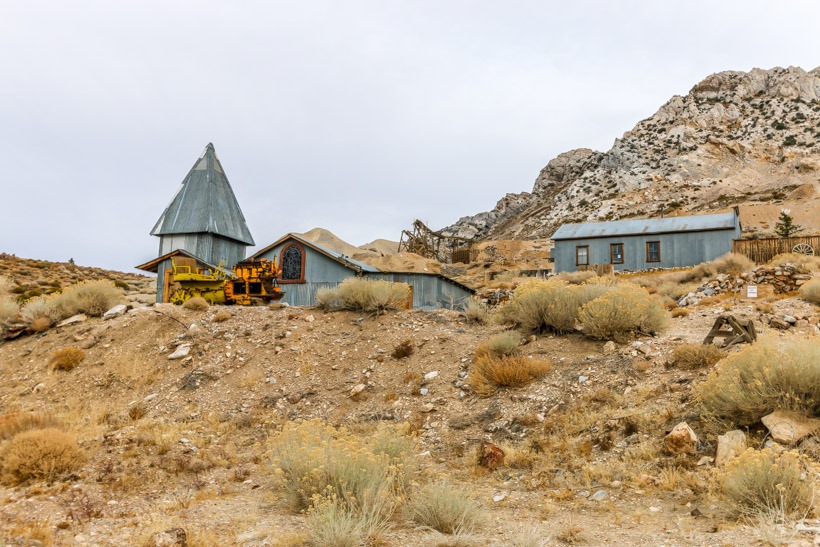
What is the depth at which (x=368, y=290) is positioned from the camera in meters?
15.2

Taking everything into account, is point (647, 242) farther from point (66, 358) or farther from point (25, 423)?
point (25, 423)

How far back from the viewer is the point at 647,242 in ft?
114

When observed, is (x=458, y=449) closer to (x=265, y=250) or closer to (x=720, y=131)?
(x=265, y=250)

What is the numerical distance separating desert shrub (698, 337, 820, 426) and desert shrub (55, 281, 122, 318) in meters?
16.8

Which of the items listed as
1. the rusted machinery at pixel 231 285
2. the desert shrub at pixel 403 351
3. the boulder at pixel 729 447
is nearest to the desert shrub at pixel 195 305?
the rusted machinery at pixel 231 285

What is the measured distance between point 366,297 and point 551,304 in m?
5.52

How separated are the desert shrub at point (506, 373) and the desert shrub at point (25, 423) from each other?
7.51m

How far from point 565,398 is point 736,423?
107 inches

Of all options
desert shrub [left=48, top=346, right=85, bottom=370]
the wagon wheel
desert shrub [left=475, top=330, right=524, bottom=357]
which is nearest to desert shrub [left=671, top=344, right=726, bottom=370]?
desert shrub [left=475, top=330, right=524, bottom=357]

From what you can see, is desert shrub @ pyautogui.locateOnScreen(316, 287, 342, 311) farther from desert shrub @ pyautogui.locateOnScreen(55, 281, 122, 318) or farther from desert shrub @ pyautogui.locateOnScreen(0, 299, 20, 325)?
desert shrub @ pyautogui.locateOnScreen(0, 299, 20, 325)

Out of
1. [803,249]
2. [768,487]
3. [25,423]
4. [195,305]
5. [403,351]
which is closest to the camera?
[768,487]

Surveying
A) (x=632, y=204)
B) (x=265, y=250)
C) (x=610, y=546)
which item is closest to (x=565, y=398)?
(x=610, y=546)

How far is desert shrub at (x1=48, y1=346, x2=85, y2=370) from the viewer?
13.1 metres

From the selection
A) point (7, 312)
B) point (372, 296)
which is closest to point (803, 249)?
point (372, 296)
